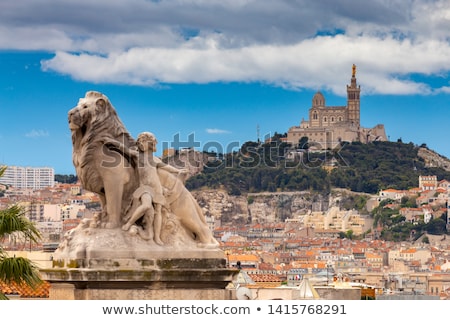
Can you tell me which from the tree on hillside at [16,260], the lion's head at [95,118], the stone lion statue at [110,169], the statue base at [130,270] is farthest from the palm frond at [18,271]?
the lion's head at [95,118]

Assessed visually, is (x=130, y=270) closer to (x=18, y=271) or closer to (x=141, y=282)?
(x=141, y=282)

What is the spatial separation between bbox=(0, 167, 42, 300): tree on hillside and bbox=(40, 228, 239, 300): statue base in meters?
0.58

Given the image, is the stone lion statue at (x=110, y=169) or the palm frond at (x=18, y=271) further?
the palm frond at (x=18, y=271)

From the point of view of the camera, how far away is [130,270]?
9.98 meters

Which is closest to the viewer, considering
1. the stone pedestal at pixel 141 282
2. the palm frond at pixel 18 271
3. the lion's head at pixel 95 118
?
the stone pedestal at pixel 141 282

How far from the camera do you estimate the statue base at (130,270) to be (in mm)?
9953

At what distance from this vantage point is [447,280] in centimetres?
16988

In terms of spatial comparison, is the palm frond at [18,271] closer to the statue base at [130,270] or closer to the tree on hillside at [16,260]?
the tree on hillside at [16,260]

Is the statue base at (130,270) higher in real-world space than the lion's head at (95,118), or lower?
lower

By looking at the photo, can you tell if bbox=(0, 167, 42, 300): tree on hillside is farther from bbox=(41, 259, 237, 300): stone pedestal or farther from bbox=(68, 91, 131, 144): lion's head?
bbox=(68, 91, 131, 144): lion's head

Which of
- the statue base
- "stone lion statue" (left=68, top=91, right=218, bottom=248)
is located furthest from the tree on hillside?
"stone lion statue" (left=68, top=91, right=218, bottom=248)

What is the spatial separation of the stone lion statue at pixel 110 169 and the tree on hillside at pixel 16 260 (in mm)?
684
